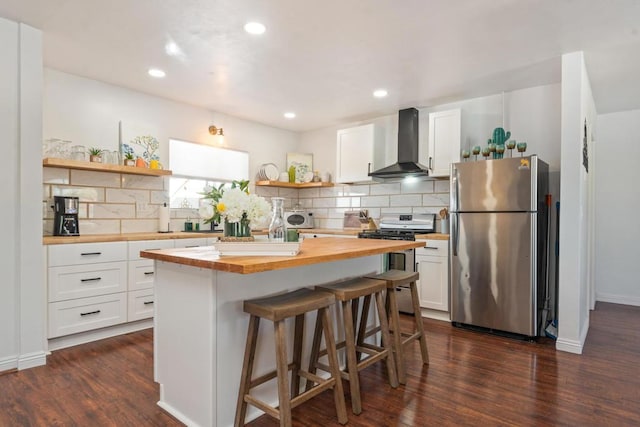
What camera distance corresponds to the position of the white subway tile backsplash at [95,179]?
3584 mm

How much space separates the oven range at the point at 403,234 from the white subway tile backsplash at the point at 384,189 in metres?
0.36

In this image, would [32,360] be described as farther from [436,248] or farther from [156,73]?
[436,248]

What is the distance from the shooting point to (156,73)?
137 inches

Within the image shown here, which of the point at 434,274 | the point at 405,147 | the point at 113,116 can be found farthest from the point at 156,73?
the point at 434,274

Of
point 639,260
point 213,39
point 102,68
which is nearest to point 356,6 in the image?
point 213,39

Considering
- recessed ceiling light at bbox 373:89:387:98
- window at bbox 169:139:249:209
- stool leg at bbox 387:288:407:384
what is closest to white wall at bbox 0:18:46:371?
window at bbox 169:139:249:209

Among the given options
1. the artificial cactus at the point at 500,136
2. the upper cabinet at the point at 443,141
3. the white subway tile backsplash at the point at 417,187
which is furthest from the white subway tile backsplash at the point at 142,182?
the artificial cactus at the point at 500,136

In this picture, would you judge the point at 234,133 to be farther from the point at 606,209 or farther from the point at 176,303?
the point at 606,209

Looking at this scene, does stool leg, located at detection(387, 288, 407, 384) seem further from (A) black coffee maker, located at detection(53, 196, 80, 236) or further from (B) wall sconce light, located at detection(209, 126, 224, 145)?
(B) wall sconce light, located at detection(209, 126, 224, 145)

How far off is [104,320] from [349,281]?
7.56 feet

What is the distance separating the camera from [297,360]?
2102 mm

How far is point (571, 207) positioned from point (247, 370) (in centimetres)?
279

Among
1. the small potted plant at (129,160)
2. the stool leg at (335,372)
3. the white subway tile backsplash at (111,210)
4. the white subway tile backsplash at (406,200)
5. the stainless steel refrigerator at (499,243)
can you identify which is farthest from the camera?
the white subway tile backsplash at (406,200)

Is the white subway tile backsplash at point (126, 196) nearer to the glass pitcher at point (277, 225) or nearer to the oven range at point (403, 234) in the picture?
the oven range at point (403, 234)
